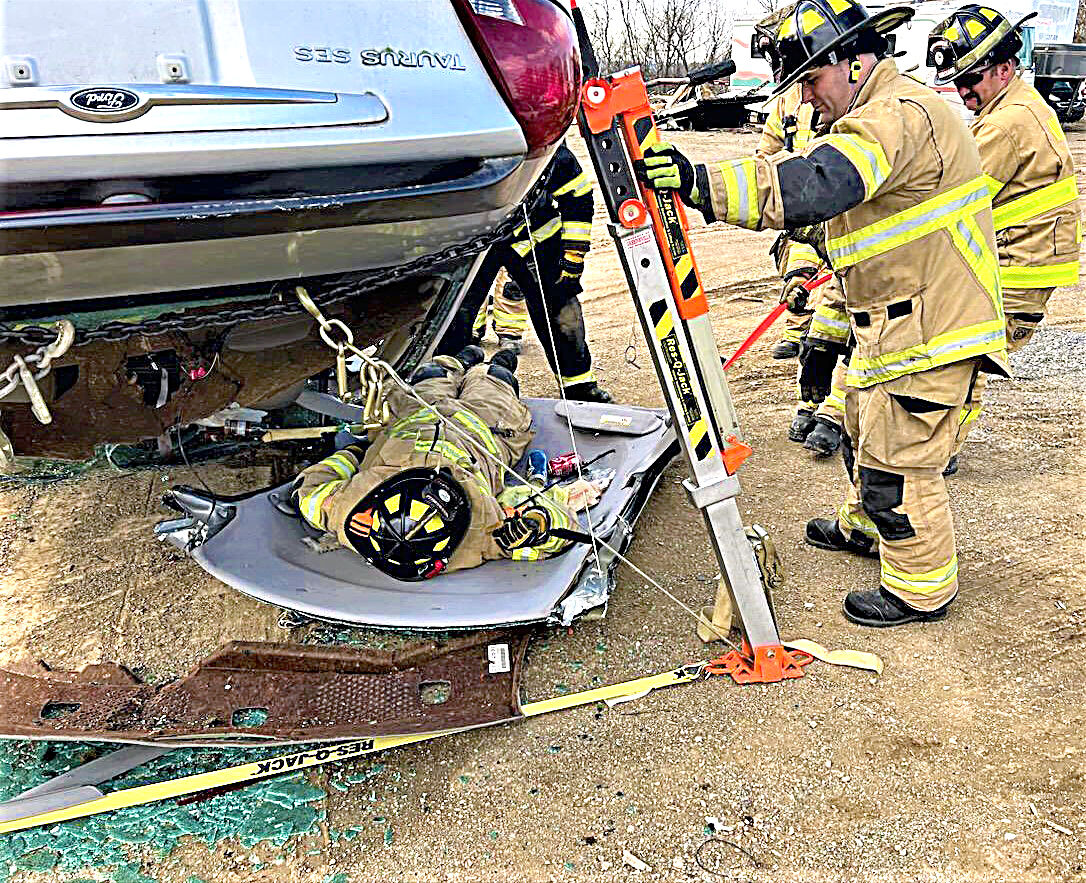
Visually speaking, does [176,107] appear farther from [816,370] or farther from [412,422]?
[816,370]

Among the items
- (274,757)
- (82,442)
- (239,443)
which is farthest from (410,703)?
(239,443)

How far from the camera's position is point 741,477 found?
13.7ft

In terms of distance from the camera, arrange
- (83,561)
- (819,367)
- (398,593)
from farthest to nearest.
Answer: (819,367), (83,561), (398,593)

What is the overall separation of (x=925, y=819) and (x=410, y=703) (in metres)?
1.34

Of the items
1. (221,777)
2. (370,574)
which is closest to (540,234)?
(370,574)

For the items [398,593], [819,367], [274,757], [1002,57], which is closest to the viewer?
[274,757]

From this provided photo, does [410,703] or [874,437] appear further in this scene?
[874,437]

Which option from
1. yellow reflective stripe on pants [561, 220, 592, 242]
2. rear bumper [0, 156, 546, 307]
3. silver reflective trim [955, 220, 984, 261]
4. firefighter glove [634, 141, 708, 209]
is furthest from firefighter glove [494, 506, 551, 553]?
yellow reflective stripe on pants [561, 220, 592, 242]

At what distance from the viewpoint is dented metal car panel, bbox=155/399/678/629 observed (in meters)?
2.67

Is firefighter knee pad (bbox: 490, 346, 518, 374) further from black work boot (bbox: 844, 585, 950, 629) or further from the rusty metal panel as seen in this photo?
black work boot (bbox: 844, 585, 950, 629)

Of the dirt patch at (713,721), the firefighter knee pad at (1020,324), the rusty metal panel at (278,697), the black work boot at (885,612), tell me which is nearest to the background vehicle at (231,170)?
the rusty metal panel at (278,697)

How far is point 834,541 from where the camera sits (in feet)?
11.5

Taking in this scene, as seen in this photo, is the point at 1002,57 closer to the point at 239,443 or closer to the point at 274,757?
the point at 239,443

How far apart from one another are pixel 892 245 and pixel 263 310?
182 cm
